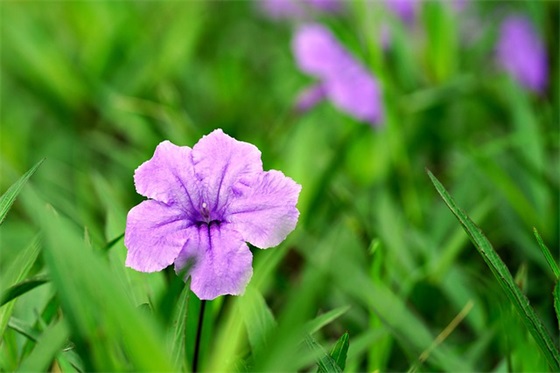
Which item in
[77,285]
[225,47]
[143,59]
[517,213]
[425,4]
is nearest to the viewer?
[77,285]

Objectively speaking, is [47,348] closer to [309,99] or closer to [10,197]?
[10,197]

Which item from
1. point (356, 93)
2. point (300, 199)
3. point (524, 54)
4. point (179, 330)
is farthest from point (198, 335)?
point (524, 54)

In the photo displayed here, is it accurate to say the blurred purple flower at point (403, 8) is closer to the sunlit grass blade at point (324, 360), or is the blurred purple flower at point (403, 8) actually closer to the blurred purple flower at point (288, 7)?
the blurred purple flower at point (288, 7)

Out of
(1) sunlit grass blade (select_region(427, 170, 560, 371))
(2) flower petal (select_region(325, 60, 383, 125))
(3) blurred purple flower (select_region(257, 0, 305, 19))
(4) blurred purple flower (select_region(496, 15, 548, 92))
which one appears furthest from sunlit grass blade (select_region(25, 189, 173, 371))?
(3) blurred purple flower (select_region(257, 0, 305, 19))

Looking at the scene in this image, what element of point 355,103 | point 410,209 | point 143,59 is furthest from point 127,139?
point 410,209

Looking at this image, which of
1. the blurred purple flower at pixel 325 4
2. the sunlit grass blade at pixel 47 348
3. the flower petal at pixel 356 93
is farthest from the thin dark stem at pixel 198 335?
the blurred purple flower at pixel 325 4

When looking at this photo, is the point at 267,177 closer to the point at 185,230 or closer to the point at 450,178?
the point at 185,230

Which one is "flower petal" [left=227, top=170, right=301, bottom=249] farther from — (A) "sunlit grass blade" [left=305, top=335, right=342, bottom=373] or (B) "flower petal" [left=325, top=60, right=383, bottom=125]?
(B) "flower petal" [left=325, top=60, right=383, bottom=125]
